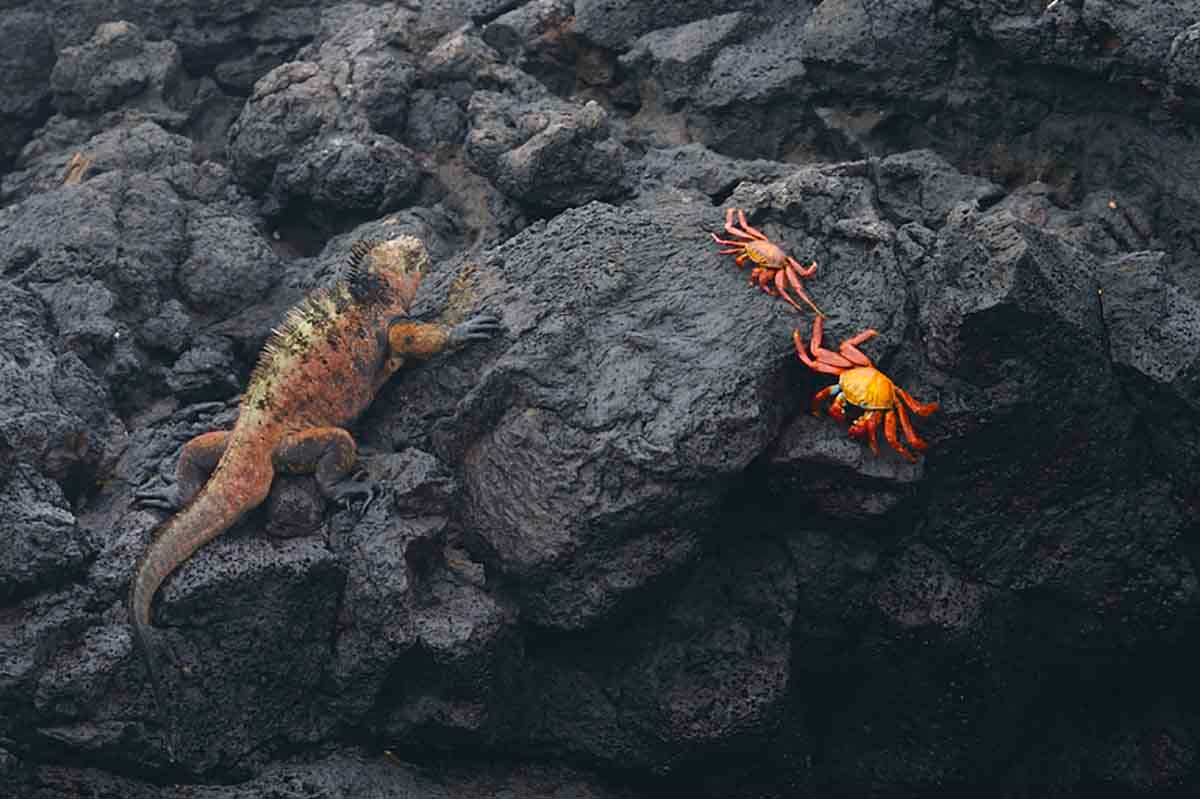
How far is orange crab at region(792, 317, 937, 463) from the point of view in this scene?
5.41 m

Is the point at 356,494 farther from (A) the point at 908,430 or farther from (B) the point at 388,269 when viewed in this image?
(A) the point at 908,430

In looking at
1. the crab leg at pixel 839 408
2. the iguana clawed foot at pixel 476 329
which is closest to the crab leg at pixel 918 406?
the crab leg at pixel 839 408

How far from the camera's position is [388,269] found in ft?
20.4

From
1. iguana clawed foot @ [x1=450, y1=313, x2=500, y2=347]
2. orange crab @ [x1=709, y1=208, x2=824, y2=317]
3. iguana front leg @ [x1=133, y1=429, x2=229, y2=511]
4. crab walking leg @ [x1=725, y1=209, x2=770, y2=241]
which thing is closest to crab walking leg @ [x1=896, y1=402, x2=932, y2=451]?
orange crab @ [x1=709, y1=208, x2=824, y2=317]

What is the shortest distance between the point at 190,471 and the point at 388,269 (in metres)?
1.25

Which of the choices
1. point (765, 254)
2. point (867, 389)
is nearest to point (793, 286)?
point (765, 254)

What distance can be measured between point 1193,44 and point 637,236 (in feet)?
8.32

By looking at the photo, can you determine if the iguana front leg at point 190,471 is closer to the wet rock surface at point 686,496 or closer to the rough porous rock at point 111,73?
the wet rock surface at point 686,496

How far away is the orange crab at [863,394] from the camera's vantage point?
541 cm

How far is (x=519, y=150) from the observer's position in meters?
6.86

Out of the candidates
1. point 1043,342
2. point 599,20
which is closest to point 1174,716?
point 1043,342

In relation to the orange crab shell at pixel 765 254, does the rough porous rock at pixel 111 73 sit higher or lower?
higher

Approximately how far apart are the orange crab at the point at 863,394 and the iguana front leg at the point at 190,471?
8.17 feet

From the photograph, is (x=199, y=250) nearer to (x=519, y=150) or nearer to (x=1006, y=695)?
(x=519, y=150)
